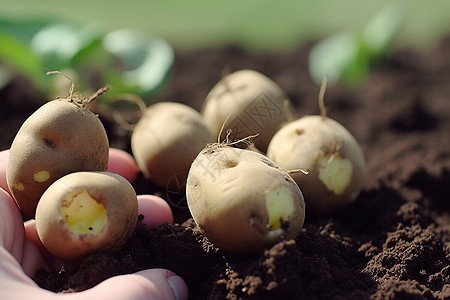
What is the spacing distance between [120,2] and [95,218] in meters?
3.94

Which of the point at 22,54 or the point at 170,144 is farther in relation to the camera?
the point at 22,54

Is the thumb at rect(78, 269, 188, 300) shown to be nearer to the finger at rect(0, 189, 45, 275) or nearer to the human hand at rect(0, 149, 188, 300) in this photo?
the human hand at rect(0, 149, 188, 300)

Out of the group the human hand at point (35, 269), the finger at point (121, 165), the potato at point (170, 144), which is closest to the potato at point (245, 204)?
the human hand at point (35, 269)

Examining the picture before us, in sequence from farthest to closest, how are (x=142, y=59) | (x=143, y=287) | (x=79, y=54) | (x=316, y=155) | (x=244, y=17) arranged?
(x=244, y=17) < (x=142, y=59) < (x=79, y=54) < (x=316, y=155) < (x=143, y=287)

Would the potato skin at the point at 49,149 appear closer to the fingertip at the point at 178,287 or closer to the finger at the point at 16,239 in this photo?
the finger at the point at 16,239

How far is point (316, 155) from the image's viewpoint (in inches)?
82.1

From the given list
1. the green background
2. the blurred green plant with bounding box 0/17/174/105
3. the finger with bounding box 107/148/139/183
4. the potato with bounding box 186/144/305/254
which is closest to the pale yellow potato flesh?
the potato with bounding box 186/144/305/254

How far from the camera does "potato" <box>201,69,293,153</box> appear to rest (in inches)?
89.7

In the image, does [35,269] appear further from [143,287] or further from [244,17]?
[244,17]

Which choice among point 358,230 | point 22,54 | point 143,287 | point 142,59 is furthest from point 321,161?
point 22,54

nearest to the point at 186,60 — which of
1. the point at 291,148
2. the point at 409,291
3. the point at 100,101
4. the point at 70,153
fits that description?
the point at 100,101

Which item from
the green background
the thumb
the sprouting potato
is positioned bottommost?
the green background

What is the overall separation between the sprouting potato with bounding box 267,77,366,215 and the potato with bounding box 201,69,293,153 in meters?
0.13

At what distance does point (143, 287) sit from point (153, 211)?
0.44 meters
